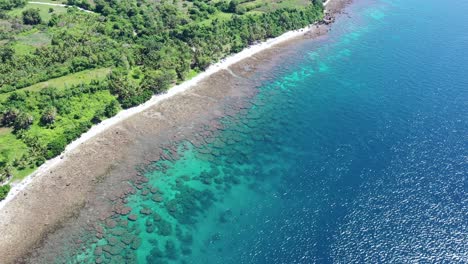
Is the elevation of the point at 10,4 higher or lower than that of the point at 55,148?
higher

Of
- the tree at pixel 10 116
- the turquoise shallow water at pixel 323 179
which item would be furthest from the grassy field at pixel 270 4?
the tree at pixel 10 116

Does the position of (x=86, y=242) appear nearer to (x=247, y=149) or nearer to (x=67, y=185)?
(x=67, y=185)

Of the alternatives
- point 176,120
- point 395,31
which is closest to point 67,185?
point 176,120

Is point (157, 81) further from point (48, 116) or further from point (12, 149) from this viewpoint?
point (12, 149)

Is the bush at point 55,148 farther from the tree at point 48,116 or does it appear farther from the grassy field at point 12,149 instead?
the tree at point 48,116

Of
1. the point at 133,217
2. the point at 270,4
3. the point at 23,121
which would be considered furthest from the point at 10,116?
the point at 270,4

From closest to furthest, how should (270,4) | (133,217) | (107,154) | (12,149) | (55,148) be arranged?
(133,217) → (12,149) → (55,148) → (107,154) → (270,4)

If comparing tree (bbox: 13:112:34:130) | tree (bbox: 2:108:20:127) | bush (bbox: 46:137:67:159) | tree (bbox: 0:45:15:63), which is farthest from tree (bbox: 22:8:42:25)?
bush (bbox: 46:137:67:159)
